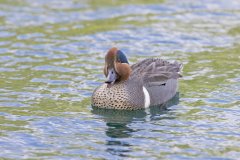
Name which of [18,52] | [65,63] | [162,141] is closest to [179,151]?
[162,141]

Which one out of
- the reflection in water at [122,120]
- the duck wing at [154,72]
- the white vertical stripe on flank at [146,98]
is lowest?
the reflection in water at [122,120]

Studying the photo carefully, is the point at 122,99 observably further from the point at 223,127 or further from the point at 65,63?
the point at 65,63

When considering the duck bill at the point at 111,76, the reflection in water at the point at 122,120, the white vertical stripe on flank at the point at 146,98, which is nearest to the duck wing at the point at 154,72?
the white vertical stripe on flank at the point at 146,98

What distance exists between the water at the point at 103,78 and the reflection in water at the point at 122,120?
16mm

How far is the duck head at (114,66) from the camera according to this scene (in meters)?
13.2

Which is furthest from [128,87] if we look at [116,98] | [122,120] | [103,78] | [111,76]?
[103,78]

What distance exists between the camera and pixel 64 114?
13.0 meters

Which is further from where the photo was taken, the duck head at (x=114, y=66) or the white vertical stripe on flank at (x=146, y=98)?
the white vertical stripe on flank at (x=146, y=98)

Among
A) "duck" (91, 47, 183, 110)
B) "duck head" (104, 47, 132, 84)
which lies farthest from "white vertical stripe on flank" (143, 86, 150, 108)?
"duck head" (104, 47, 132, 84)

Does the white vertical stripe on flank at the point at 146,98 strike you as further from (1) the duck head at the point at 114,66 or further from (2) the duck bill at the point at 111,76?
(2) the duck bill at the point at 111,76

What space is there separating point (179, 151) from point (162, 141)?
0.53 meters

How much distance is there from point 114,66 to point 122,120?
3.02 ft

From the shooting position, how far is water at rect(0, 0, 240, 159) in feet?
37.5

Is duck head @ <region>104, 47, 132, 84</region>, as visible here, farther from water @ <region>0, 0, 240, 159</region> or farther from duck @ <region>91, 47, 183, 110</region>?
water @ <region>0, 0, 240, 159</region>
